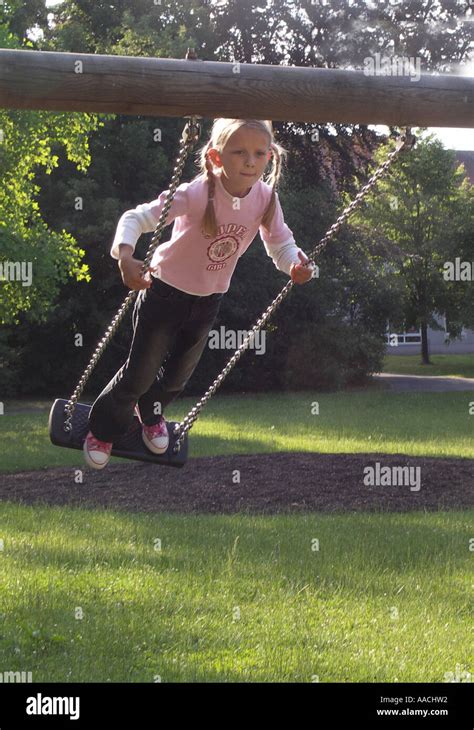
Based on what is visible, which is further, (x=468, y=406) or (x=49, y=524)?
(x=468, y=406)

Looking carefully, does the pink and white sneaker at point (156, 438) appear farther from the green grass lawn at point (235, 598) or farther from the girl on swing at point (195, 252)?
the green grass lawn at point (235, 598)

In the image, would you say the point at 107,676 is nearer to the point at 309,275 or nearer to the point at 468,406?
the point at 309,275

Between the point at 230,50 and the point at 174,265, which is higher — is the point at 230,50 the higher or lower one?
the higher one

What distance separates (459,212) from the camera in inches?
1069

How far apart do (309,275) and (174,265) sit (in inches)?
23.7

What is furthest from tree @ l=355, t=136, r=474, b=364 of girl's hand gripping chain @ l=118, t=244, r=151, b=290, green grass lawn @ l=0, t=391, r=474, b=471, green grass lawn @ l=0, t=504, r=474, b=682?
girl's hand gripping chain @ l=118, t=244, r=151, b=290

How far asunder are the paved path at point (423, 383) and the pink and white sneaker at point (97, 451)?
17186 millimetres

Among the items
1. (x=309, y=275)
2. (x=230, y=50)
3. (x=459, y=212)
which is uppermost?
(x=230, y=50)

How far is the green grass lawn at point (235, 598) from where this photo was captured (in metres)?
4.91

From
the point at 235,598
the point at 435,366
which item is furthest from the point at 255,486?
the point at 435,366

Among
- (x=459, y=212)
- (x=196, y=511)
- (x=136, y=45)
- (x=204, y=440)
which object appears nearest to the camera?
(x=196, y=511)

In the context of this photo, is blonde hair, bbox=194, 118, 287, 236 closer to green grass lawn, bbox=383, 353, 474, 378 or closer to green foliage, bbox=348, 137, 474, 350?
green foliage, bbox=348, 137, 474, 350

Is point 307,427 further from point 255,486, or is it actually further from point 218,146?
point 218,146

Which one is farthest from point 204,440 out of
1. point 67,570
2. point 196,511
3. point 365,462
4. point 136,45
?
point 136,45
